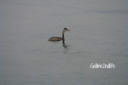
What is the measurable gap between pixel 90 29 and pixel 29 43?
556mm

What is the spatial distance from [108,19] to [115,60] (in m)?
0.38

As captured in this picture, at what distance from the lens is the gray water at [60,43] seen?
2303 millimetres

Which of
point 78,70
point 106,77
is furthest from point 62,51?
point 106,77

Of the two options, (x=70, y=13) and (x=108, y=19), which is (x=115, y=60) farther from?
(x=70, y=13)

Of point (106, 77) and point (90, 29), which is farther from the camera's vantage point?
point (90, 29)

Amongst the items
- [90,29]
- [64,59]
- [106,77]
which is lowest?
[106,77]

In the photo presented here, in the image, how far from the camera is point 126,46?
238cm

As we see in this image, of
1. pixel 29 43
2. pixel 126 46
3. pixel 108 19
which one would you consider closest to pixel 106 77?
pixel 126 46

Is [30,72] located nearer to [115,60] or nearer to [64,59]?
[64,59]

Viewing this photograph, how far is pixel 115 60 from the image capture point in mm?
2326

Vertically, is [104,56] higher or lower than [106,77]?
higher

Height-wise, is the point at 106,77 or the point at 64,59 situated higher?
the point at 64,59

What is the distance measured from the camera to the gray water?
2.30 metres

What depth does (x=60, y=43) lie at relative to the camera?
2.45m
